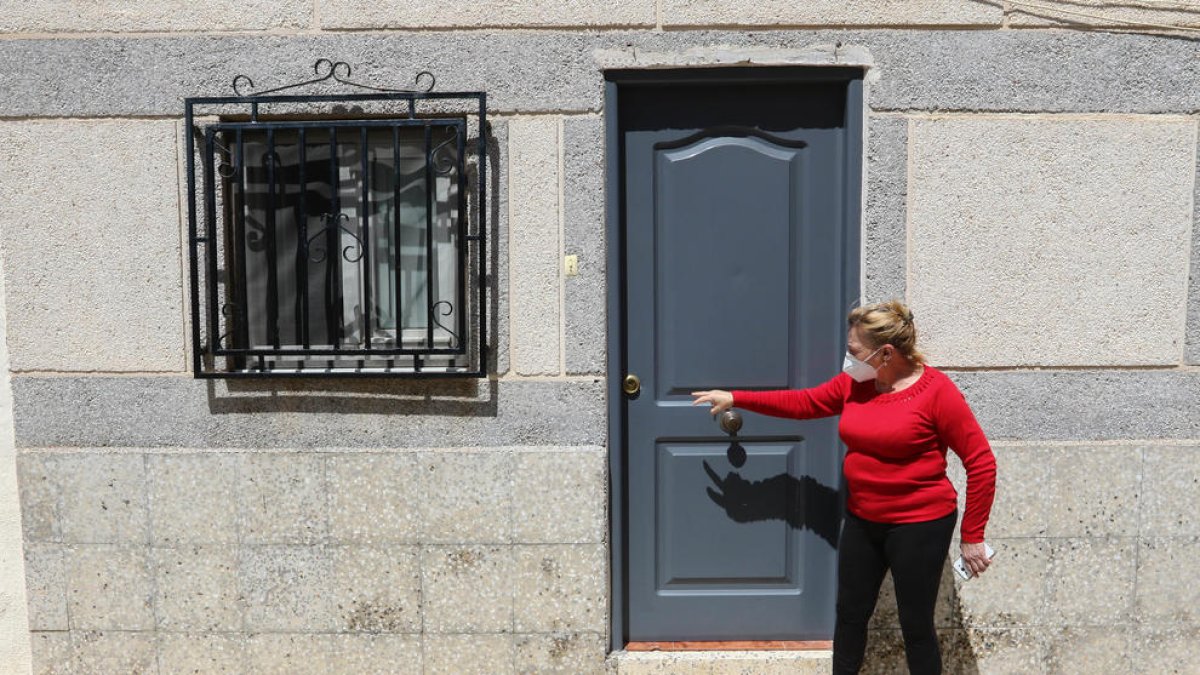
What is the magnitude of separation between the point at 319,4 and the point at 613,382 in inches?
75.1

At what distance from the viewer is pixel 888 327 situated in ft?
9.81

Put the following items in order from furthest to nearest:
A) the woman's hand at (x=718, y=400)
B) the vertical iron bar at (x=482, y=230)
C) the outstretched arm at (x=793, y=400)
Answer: the vertical iron bar at (x=482, y=230) < the woman's hand at (x=718, y=400) < the outstretched arm at (x=793, y=400)

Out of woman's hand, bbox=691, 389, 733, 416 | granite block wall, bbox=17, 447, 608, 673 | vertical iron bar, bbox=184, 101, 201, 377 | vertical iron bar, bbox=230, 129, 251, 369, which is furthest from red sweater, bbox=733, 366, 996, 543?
vertical iron bar, bbox=184, 101, 201, 377

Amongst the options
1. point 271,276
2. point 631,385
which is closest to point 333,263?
point 271,276

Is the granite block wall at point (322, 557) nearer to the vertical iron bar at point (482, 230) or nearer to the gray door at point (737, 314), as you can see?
the gray door at point (737, 314)

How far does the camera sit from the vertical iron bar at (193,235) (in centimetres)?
356

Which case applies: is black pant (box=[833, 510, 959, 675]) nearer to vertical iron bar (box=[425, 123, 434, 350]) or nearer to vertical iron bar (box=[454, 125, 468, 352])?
vertical iron bar (box=[454, 125, 468, 352])

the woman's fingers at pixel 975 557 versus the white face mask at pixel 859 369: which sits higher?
the white face mask at pixel 859 369

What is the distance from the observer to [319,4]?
3584 millimetres

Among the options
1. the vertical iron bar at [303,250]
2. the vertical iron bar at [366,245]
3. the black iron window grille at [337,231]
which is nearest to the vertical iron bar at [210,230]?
the black iron window grille at [337,231]

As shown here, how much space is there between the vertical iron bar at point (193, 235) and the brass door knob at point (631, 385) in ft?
5.57

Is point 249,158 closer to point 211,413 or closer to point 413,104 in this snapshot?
point 413,104

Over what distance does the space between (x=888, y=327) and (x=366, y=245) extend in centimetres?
205

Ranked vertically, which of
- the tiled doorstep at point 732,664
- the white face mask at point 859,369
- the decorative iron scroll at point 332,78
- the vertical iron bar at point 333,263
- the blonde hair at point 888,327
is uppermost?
the decorative iron scroll at point 332,78
